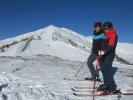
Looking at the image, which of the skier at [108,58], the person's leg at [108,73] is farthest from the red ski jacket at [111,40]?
the person's leg at [108,73]

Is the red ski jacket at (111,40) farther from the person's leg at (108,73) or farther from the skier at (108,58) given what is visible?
the person's leg at (108,73)

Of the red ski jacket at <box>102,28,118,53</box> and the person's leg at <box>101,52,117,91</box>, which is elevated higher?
the red ski jacket at <box>102,28,118,53</box>

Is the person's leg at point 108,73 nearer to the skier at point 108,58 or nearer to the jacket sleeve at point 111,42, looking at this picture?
the skier at point 108,58

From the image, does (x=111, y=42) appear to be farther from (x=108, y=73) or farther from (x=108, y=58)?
(x=108, y=73)

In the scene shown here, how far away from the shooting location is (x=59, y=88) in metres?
9.90

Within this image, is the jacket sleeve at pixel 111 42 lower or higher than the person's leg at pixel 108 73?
higher

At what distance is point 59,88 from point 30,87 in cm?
96

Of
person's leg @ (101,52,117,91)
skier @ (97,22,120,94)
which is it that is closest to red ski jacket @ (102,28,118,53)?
skier @ (97,22,120,94)

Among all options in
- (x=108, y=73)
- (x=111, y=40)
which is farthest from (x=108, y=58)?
(x=111, y=40)

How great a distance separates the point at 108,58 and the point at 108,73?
49 cm

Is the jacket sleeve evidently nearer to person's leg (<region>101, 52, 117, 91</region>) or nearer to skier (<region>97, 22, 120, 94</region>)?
skier (<region>97, 22, 120, 94</region>)

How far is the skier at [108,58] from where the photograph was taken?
9.16 metres

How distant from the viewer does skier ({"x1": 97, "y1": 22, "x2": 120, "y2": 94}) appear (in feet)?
30.0

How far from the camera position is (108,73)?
9289mm
